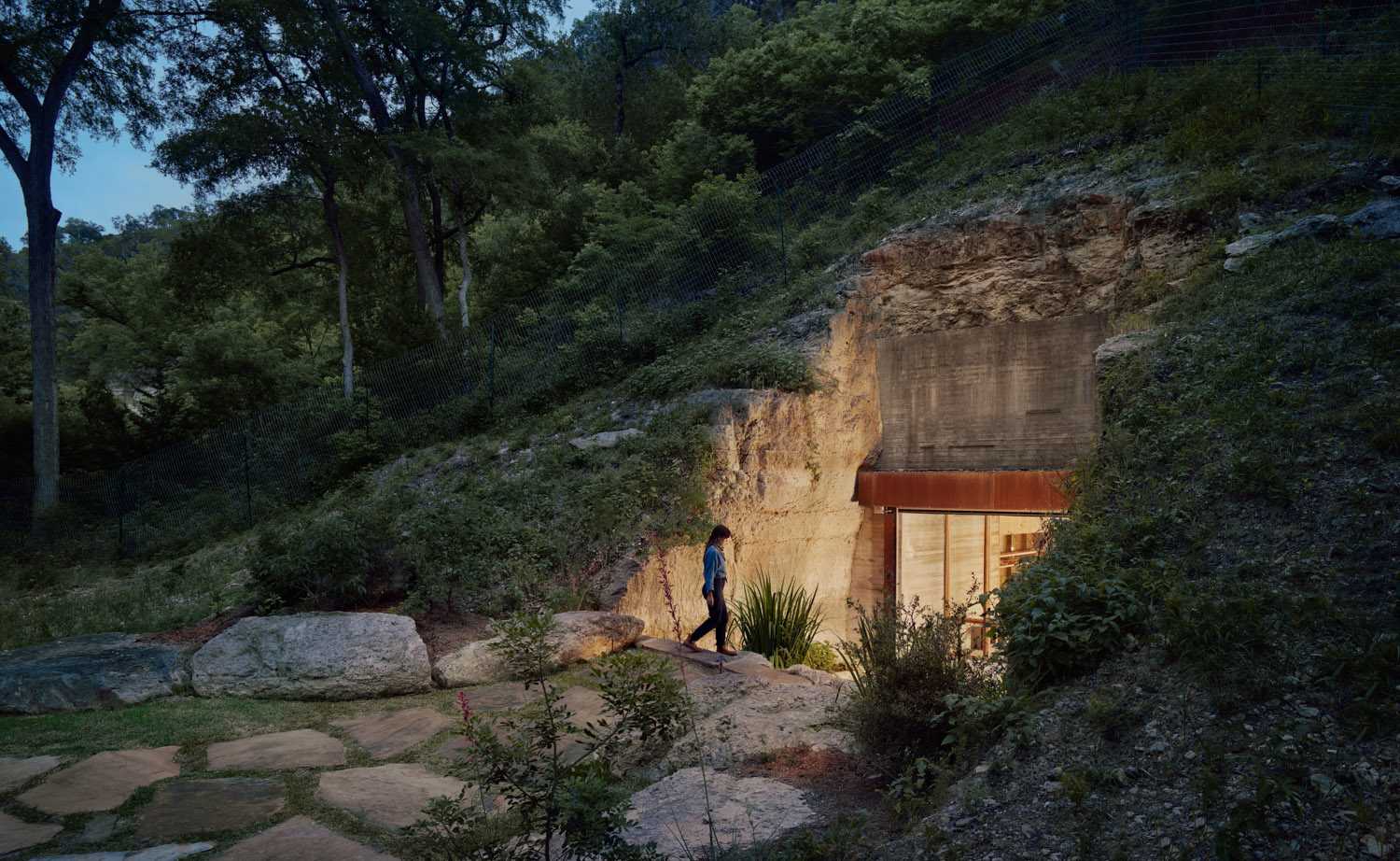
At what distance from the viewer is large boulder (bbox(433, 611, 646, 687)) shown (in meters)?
5.38

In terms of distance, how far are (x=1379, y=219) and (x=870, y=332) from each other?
5634mm

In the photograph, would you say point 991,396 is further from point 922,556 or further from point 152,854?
point 152,854

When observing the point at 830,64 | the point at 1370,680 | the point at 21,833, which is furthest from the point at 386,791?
the point at 830,64

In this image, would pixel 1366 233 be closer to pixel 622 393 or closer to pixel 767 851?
pixel 767 851

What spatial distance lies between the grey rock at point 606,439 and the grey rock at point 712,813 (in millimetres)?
6302

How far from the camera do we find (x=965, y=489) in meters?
9.84

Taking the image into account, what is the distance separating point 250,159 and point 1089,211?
52.5ft

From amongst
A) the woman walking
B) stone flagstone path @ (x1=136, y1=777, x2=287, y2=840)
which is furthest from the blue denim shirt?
stone flagstone path @ (x1=136, y1=777, x2=287, y2=840)

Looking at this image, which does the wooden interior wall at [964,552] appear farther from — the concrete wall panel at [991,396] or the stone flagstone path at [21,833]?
the stone flagstone path at [21,833]

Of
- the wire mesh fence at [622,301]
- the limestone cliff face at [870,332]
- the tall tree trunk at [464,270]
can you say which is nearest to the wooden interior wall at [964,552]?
the limestone cliff face at [870,332]

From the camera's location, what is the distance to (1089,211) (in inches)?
396

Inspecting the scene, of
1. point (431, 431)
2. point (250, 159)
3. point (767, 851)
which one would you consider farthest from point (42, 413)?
point (767, 851)

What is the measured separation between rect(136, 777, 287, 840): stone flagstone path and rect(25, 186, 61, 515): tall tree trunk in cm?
1469

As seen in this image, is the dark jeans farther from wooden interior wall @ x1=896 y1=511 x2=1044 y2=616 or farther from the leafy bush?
wooden interior wall @ x1=896 y1=511 x2=1044 y2=616
